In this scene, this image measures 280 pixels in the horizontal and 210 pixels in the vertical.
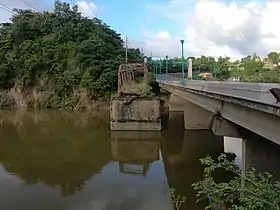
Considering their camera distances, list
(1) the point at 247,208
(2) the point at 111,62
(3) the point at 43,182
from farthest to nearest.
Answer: (2) the point at 111,62, (3) the point at 43,182, (1) the point at 247,208

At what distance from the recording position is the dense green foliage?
60.7 meters

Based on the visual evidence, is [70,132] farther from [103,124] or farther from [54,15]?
[54,15]

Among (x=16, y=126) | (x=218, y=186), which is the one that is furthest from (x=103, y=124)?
(x=218, y=186)

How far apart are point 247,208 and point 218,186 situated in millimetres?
869

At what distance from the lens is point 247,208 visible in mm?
6746

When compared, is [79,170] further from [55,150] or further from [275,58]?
[275,58]

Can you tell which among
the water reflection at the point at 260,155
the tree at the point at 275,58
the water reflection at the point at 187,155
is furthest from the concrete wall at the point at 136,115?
the water reflection at the point at 260,155

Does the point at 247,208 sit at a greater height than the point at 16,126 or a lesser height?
greater

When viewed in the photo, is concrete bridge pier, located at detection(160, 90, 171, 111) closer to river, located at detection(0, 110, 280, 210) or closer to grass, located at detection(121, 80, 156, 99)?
river, located at detection(0, 110, 280, 210)

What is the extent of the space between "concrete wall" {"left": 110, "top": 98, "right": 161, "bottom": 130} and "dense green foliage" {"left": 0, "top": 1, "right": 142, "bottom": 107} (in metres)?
22.8

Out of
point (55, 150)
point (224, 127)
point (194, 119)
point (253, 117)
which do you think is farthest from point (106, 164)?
point (194, 119)

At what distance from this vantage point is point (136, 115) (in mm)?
35875

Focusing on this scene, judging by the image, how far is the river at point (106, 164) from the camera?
1683cm

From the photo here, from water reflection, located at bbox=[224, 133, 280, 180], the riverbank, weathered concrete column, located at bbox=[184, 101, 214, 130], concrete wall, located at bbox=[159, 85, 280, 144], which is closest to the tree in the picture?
weathered concrete column, located at bbox=[184, 101, 214, 130]
